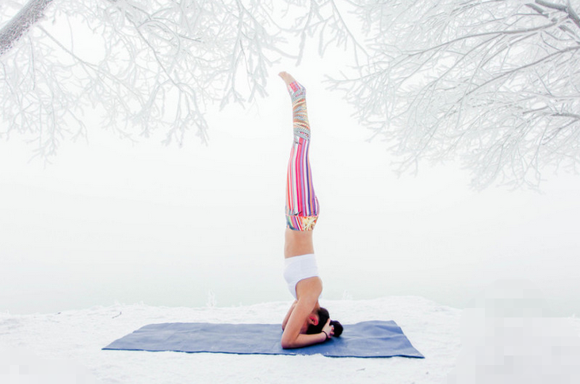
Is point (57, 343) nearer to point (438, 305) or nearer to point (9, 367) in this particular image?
point (9, 367)

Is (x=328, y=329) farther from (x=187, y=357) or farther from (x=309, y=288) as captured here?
(x=187, y=357)

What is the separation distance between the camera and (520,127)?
3877 mm

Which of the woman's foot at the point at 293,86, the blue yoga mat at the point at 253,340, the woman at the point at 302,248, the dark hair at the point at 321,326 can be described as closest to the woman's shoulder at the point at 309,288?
the woman at the point at 302,248

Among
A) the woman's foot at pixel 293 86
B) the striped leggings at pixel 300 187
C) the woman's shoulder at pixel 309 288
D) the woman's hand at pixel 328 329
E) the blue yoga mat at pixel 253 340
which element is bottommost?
the blue yoga mat at pixel 253 340

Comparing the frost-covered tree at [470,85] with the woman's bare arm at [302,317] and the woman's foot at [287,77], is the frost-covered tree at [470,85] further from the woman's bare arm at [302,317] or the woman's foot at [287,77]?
the woman's bare arm at [302,317]

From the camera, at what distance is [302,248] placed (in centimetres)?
295

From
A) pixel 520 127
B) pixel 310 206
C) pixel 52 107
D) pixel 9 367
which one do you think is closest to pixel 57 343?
pixel 9 367

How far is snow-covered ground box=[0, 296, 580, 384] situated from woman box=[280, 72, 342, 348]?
1.09 ft

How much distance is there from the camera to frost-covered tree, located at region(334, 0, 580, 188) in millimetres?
3199

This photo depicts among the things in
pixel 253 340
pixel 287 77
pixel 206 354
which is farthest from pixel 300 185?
pixel 206 354

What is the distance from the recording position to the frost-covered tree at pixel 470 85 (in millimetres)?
3199

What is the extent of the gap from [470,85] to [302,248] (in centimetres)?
188

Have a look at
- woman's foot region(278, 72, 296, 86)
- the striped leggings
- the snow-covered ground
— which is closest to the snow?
the snow-covered ground

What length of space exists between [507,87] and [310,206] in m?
2.51
